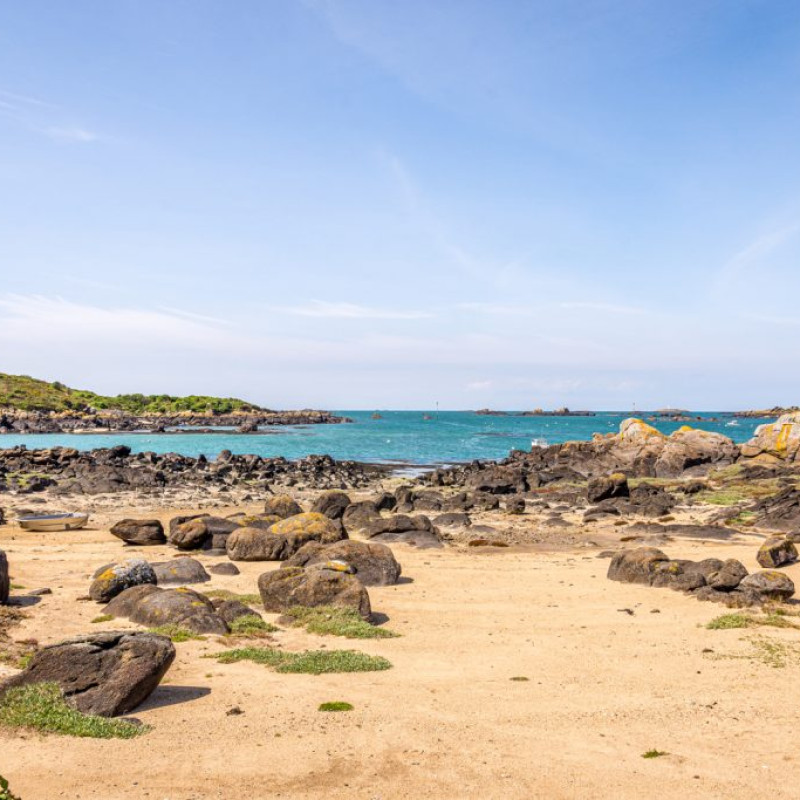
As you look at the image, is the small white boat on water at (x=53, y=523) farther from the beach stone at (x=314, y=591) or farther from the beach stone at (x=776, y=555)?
the beach stone at (x=776, y=555)

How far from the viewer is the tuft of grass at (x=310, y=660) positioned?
15.7 m

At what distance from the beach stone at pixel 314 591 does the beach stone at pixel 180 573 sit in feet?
15.2

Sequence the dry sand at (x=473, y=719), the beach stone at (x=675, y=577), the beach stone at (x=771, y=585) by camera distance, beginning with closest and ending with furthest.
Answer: the dry sand at (x=473, y=719) < the beach stone at (x=771, y=585) < the beach stone at (x=675, y=577)

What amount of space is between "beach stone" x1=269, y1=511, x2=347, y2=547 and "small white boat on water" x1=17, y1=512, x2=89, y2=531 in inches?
539

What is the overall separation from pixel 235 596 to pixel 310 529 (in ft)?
26.9

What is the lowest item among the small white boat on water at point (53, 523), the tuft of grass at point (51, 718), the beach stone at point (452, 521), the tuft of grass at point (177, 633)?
the small white boat on water at point (53, 523)

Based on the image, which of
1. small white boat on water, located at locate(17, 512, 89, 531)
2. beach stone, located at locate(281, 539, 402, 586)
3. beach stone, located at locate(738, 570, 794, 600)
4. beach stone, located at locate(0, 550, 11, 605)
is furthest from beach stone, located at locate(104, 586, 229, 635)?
small white boat on water, located at locate(17, 512, 89, 531)

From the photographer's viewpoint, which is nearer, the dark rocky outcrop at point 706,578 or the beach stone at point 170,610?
the beach stone at point 170,610

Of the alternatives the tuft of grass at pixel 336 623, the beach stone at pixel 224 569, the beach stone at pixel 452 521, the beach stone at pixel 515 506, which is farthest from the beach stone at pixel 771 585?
the beach stone at pixel 515 506

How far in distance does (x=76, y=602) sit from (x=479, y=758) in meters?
15.3

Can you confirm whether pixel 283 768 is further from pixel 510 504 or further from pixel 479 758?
pixel 510 504

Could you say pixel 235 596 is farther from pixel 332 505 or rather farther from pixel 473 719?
pixel 332 505

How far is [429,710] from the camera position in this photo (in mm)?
13297

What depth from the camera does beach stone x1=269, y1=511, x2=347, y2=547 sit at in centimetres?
3012
